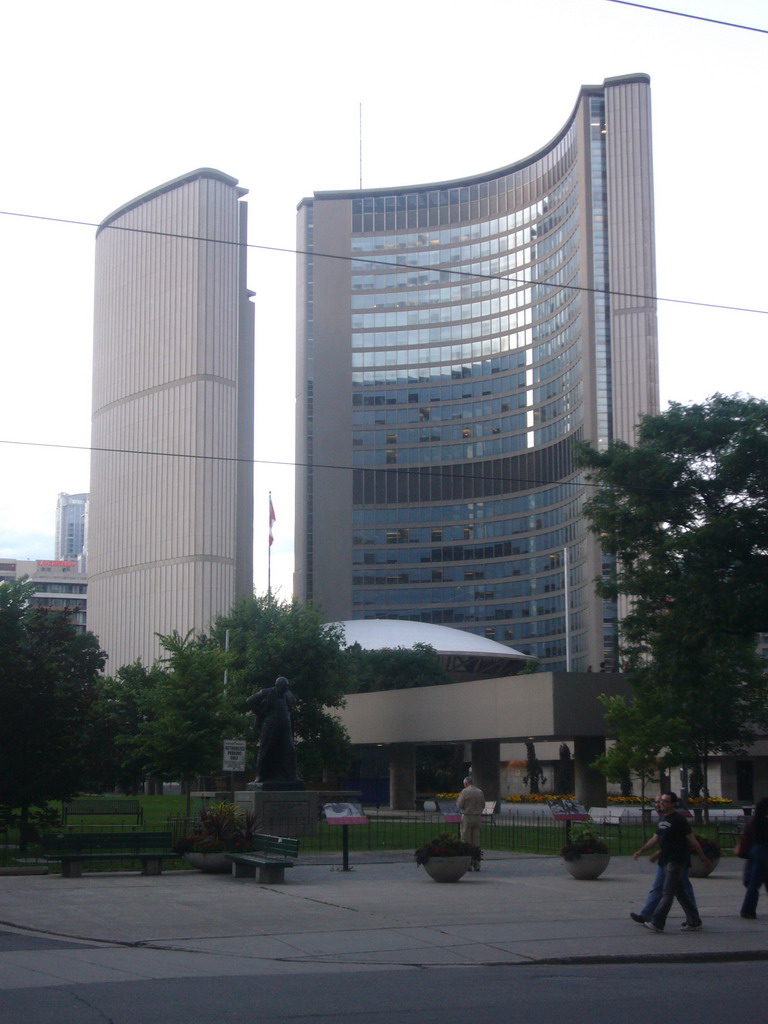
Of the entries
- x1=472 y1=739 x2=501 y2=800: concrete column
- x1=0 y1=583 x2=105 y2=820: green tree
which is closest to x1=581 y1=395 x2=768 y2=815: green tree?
x1=0 y1=583 x2=105 y2=820: green tree

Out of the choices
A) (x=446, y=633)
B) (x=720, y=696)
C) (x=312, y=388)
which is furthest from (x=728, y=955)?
(x=312, y=388)

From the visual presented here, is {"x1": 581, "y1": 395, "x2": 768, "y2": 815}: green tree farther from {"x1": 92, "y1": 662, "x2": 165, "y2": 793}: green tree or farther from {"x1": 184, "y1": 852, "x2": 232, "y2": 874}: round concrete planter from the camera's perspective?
{"x1": 92, "y1": 662, "x2": 165, "y2": 793}: green tree

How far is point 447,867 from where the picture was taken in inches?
811

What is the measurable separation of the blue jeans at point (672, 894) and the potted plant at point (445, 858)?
6574 millimetres

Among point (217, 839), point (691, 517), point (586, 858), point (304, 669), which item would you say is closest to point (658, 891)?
point (586, 858)

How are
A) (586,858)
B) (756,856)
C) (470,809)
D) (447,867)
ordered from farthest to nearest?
(470,809)
(586,858)
(447,867)
(756,856)

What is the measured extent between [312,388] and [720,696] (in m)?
110

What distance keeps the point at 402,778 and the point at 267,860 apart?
4583 cm

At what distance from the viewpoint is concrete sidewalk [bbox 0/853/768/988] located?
1233 centimetres

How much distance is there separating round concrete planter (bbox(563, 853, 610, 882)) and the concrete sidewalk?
0.91ft

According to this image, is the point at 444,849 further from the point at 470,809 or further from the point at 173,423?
the point at 173,423

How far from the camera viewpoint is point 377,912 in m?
16.5

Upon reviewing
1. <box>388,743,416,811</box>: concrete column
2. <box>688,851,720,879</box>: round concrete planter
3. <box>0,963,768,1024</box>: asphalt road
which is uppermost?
<box>0,963,768,1024</box>: asphalt road

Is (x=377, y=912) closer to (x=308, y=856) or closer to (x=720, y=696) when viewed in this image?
→ (x=308, y=856)
